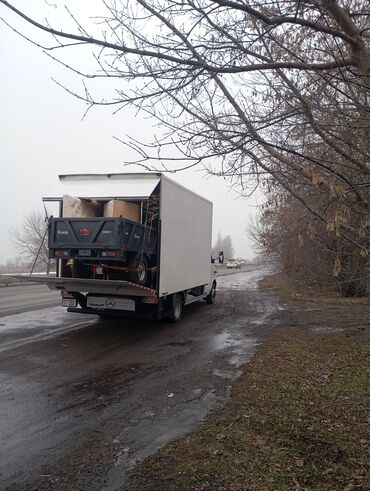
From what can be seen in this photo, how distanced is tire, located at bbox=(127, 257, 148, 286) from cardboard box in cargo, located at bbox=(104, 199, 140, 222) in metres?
1.02

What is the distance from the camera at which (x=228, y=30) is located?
5258 millimetres

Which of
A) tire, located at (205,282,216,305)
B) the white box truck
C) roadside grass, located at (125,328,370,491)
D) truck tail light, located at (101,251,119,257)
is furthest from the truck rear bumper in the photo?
tire, located at (205,282,216,305)

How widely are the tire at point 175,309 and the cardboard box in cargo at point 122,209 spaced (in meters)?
2.63

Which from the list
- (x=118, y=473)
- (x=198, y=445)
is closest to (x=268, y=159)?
(x=198, y=445)

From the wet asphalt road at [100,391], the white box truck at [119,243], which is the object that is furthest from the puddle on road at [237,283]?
the wet asphalt road at [100,391]

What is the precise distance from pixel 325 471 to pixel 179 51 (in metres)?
4.29

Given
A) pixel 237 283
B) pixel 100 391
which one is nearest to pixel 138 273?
pixel 100 391

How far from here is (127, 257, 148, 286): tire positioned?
9.86 meters

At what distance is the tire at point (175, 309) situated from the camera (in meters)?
11.9

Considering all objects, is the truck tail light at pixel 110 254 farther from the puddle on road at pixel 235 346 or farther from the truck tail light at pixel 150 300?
the puddle on road at pixel 235 346

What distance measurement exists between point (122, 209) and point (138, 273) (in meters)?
1.46

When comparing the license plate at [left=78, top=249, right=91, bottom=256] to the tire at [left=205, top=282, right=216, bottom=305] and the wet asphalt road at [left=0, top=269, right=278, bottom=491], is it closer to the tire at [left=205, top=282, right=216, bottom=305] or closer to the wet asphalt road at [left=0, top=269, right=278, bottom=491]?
the wet asphalt road at [left=0, top=269, right=278, bottom=491]

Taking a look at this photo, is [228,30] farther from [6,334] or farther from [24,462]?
[6,334]

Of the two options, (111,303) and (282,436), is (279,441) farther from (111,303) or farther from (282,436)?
(111,303)
